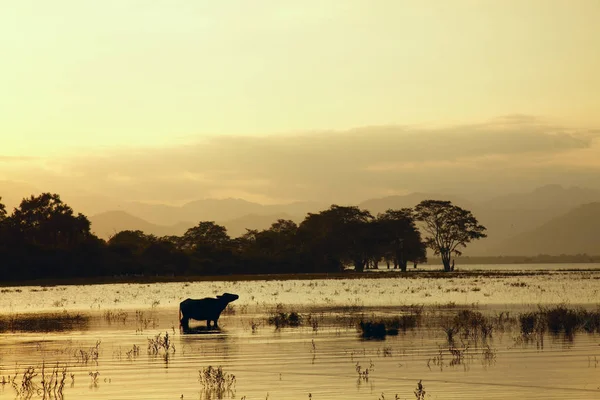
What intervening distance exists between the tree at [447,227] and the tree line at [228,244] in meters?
0.18

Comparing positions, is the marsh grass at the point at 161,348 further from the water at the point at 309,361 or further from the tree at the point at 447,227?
the tree at the point at 447,227

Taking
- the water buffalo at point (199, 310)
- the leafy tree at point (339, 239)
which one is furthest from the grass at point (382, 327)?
the leafy tree at point (339, 239)

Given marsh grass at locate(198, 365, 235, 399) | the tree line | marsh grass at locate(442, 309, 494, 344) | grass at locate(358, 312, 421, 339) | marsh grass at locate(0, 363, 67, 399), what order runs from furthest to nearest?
the tree line < grass at locate(358, 312, 421, 339) < marsh grass at locate(442, 309, 494, 344) < marsh grass at locate(0, 363, 67, 399) < marsh grass at locate(198, 365, 235, 399)

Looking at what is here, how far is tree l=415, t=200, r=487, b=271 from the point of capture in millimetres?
138975

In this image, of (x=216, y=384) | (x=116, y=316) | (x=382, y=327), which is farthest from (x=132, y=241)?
(x=216, y=384)

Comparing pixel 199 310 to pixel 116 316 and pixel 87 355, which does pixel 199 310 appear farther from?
pixel 87 355

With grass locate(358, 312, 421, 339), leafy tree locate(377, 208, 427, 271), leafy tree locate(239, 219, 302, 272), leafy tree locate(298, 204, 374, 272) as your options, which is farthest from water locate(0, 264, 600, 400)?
leafy tree locate(377, 208, 427, 271)

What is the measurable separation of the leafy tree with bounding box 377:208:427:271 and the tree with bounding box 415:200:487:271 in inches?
130

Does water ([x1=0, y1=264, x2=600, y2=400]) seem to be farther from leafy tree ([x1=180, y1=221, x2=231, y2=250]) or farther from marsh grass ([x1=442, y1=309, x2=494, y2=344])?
leafy tree ([x1=180, y1=221, x2=231, y2=250])

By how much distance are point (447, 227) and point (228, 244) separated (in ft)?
156

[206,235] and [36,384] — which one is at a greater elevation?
[206,235]

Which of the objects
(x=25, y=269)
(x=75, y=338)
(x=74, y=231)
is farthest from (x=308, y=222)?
(x=75, y=338)

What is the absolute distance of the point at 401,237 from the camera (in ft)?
469

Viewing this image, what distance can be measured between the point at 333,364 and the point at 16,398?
293 inches
